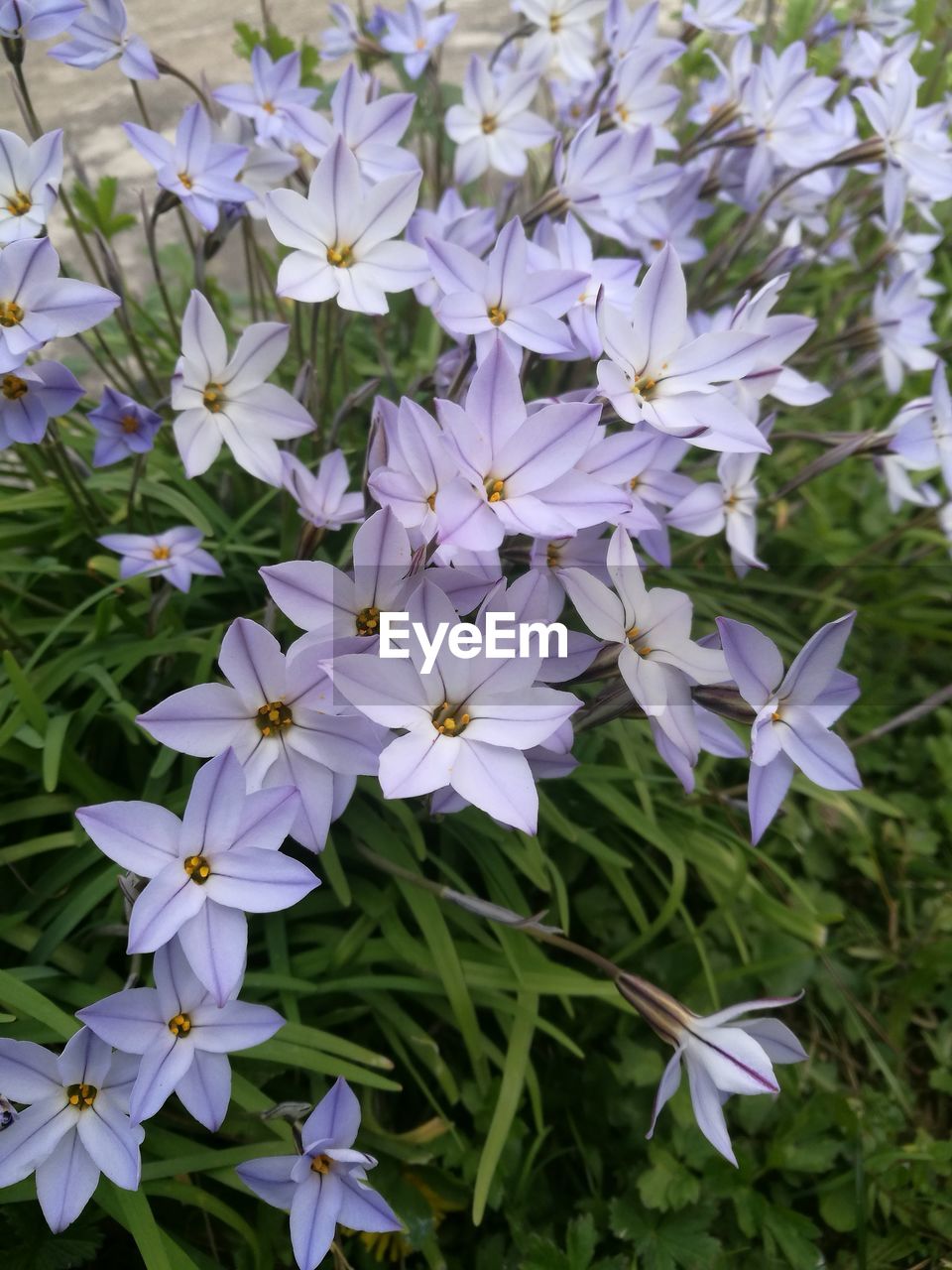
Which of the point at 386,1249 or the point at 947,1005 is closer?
the point at 386,1249

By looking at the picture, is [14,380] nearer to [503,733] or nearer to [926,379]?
[503,733]

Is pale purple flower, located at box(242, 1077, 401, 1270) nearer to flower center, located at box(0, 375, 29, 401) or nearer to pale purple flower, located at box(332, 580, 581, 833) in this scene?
pale purple flower, located at box(332, 580, 581, 833)

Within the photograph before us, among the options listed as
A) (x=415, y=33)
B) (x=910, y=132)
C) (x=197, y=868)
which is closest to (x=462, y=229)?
(x=415, y=33)

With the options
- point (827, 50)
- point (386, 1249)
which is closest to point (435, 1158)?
point (386, 1249)

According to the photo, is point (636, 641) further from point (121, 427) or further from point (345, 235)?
point (121, 427)

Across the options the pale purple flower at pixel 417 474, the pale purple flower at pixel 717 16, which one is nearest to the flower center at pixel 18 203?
the pale purple flower at pixel 417 474

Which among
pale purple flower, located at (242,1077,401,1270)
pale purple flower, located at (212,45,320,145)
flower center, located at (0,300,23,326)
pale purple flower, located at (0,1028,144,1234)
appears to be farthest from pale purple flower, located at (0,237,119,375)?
pale purple flower, located at (242,1077,401,1270)

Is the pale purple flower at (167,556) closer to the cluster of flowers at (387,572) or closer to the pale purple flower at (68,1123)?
the cluster of flowers at (387,572)
